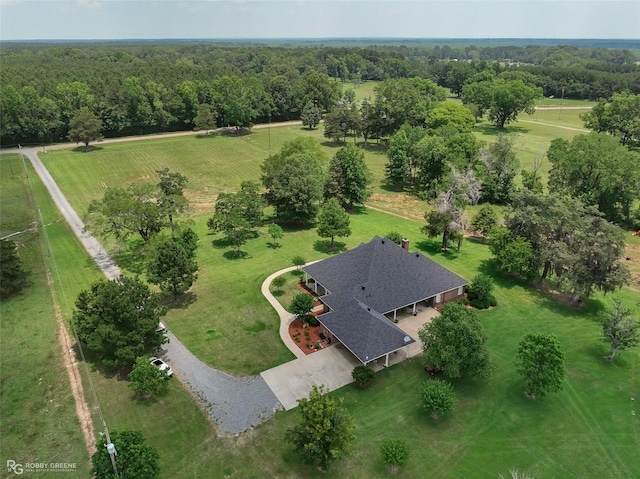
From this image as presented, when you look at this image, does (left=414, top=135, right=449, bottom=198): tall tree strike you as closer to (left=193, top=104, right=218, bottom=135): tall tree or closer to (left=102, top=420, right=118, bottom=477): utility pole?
(left=102, top=420, right=118, bottom=477): utility pole

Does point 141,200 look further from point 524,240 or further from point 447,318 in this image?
point 524,240

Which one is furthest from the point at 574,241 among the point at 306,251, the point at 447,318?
the point at 306,251

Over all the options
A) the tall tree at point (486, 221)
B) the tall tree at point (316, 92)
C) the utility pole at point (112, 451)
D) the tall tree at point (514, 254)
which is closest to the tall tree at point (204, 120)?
the tall tree at point (316, 92)

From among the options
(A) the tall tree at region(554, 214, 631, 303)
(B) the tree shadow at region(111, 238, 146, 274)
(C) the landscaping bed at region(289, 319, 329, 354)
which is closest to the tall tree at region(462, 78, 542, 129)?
(A) the tall tree at region(554, 214, 631, 303)

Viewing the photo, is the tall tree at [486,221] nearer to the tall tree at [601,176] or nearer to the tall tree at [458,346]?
the tall tree at [601,176]

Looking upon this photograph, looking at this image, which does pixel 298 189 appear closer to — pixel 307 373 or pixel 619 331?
pixel 307 373

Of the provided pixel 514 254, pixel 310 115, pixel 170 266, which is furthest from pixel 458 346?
pixel 310 115

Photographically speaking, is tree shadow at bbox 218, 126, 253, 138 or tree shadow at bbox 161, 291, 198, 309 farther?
tree shadow at bbox 218, 126, 253, 138
